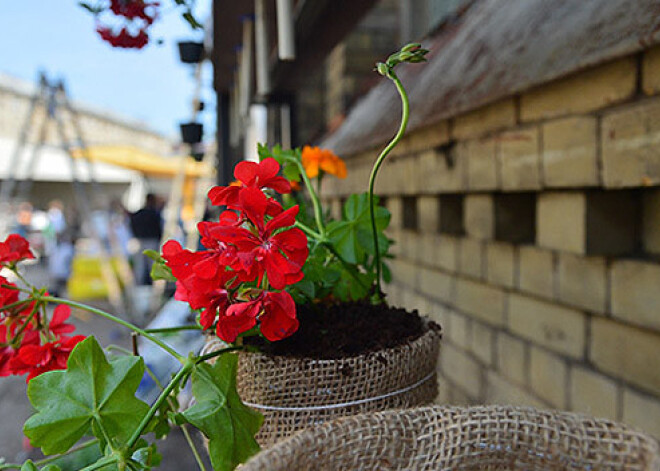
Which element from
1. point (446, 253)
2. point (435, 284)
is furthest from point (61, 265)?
point (446, 253)

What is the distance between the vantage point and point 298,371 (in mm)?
666

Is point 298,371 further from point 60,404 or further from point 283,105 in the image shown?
point 283,105

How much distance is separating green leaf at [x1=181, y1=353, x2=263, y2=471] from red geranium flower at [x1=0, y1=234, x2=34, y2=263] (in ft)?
0.91

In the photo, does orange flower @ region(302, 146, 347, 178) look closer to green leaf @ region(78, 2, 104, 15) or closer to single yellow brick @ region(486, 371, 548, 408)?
green leaf @ region(78, 2, 104, 15)

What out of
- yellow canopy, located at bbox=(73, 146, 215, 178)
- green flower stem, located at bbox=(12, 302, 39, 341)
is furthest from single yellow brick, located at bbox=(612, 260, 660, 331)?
yellow canopy, located at bbox=(73, 146, 215, 178)

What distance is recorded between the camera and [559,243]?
163 cm

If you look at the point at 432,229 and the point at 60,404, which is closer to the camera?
the point at 60,404

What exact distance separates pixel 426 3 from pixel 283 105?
77.2 inches

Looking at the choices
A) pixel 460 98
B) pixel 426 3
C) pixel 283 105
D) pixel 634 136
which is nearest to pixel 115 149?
pixel 426 3

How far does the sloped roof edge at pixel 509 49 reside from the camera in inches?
47.6

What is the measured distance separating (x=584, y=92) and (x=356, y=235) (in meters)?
0.86

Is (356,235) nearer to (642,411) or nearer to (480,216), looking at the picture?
(642,411)

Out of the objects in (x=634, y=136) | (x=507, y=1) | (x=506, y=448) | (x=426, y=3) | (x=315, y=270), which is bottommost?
(x=506, y=448)

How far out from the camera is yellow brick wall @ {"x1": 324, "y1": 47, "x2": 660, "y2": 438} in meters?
1.32
